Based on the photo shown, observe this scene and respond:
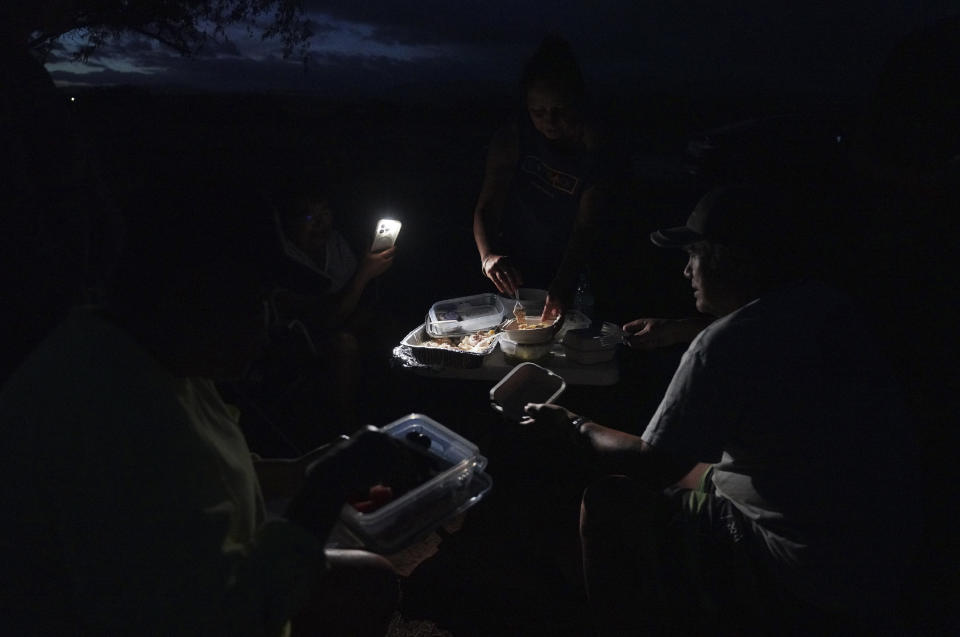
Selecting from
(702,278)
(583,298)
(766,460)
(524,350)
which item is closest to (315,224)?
(524,350)

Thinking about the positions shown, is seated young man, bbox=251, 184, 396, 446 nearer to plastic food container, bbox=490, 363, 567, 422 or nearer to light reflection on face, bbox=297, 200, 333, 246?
light reflection on face, bbox=297, 200, 333, 246

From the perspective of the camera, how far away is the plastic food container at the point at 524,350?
122 inches

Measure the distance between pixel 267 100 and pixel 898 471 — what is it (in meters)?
23.8

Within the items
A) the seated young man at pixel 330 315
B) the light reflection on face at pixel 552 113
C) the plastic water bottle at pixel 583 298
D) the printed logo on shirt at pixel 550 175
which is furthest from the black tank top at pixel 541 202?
the seated young man at pixel 330 315

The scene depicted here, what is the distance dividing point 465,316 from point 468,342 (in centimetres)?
31

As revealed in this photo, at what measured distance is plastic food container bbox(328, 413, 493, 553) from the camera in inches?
70.6

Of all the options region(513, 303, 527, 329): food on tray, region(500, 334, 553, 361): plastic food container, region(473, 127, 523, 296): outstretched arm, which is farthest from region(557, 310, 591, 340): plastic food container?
region(473, 127, 523, 296): outstretched arm

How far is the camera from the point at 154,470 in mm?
1226

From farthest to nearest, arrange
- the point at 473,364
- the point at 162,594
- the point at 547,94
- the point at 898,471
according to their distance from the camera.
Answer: the point at 547,94 → the point at 473,364 → the point at 898,471 → the point at 162,594

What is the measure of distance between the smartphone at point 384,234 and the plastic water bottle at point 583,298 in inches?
52.8

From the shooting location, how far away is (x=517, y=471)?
390cm

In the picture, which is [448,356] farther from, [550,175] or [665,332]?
[550,175]

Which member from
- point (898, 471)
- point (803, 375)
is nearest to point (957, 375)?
point (898, 471)

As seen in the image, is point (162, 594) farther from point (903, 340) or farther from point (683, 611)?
point (903, 340)
